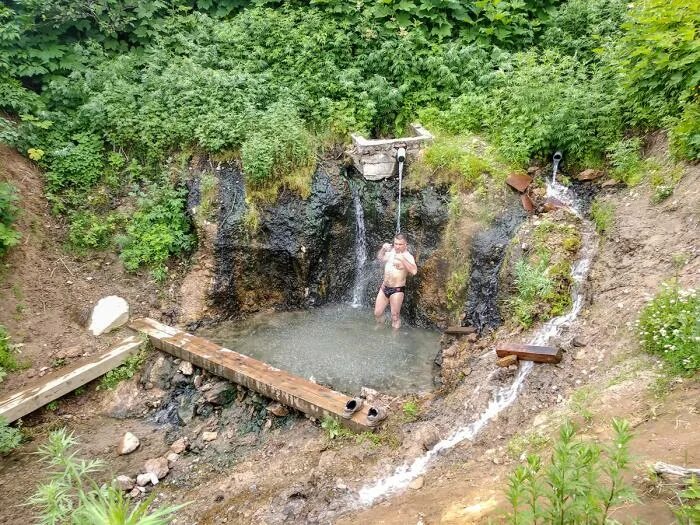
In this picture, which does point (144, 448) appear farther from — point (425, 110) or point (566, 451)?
point (425, 110)

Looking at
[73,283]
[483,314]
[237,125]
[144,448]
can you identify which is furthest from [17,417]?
[483,314]

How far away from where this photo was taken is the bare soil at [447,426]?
12.1 feet

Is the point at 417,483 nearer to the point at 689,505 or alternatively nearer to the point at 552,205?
the point at 689,505

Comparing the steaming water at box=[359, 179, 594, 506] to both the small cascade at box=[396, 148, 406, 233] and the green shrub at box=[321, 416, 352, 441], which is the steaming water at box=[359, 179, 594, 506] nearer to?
the green shrub at box=[321, 416, 352, 441]

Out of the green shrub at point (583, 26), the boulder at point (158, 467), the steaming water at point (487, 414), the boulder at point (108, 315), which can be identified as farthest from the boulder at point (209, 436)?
the green shrub at point (583, 26)

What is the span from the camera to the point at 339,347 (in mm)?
7207

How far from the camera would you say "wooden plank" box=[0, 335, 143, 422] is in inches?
233

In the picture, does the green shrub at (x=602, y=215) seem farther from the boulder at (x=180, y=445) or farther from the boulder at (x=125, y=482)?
the boulder at (x=125, y=482)

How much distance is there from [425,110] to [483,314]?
4.13m

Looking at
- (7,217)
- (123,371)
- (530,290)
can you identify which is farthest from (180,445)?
(530,290)

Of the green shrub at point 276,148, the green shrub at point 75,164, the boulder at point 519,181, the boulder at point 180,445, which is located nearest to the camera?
the boulder at point 180,445

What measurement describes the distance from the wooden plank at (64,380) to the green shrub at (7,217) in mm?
2214

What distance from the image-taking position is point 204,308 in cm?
809

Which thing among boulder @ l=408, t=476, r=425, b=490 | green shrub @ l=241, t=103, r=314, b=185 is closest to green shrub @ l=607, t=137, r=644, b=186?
green shrub @ l=241, t=103, r=314, b=185
